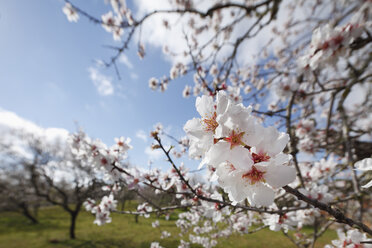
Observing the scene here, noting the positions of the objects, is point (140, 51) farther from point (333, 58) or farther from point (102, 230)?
point (102, 230)

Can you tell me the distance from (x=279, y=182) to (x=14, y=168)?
19773 millimetres

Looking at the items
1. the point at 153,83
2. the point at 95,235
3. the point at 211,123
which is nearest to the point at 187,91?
the point at 153,83

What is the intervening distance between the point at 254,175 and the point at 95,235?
1496 centimetres

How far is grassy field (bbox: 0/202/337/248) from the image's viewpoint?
605cm

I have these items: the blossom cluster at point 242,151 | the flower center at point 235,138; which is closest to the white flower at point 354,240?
the blossom cluster at point 242,151

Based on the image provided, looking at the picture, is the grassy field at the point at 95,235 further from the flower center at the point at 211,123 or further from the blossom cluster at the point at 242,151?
the flower center at the point at 211,123

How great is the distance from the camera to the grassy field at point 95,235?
6.05 m

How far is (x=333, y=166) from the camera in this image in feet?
7.88

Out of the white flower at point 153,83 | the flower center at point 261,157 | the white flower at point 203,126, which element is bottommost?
the flower center at point 261,157

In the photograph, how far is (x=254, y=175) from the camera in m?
0.64

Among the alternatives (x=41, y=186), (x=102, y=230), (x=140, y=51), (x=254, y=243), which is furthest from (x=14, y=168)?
(x=254, y=243)

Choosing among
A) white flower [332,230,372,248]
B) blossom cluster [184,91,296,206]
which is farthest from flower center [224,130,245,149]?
white flower [332,230,372,248]

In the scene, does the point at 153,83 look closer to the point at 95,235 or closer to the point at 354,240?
the point at 354,240

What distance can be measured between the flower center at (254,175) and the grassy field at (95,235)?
237 inches
